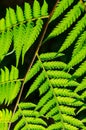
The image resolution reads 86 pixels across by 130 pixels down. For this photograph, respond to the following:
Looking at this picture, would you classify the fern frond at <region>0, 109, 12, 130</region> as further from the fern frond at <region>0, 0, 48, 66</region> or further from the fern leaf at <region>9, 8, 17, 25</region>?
the fern leaf at <region>9, 8, 17, 25</region>

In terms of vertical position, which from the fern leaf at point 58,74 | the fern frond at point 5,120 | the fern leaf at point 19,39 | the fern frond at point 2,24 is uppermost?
the fern frond at point 2,24

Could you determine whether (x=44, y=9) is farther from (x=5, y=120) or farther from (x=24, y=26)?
(x=5, y=120)

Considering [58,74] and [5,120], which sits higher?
[58,74]

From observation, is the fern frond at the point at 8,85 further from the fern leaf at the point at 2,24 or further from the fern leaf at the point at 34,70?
the fern leaf at the point at 2,24

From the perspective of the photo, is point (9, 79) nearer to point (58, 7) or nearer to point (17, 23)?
point (17, 23)

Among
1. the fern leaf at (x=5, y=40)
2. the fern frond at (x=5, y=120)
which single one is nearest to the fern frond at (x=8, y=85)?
the fern frond at (x=5, y=120)

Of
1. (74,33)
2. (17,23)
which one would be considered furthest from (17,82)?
(74,33)

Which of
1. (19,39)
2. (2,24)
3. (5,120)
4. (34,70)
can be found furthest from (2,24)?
(5,120)

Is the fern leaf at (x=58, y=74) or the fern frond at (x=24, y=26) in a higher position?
the fern frond at (x=24, y=26)

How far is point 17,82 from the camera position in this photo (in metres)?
1.45

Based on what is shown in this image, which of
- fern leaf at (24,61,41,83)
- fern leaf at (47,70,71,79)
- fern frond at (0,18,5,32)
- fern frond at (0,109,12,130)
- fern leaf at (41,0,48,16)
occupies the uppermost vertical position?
fern leaf at (41,0,48,16)

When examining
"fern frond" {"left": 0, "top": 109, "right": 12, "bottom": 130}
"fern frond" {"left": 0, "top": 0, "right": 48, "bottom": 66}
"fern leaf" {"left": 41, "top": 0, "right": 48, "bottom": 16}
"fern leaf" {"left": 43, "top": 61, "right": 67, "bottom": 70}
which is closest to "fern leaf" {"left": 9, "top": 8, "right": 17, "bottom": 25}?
"fern frond" {"left": 0, "top": 0, "right": 48, "bottom": 66}

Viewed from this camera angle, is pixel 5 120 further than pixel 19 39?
Yes

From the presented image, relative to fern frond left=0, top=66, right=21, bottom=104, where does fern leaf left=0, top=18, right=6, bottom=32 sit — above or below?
above
